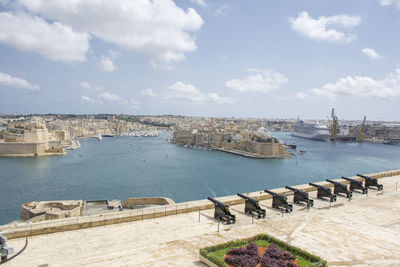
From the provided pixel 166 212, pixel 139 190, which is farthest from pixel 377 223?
pixel 139 190

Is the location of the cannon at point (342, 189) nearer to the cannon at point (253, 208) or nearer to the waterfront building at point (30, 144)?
the cannon at point (253, 208)

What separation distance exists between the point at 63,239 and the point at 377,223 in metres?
7.69

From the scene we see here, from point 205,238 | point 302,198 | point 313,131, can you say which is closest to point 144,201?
point 302,198

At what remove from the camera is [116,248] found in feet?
17.6

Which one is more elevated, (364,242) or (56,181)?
(364,242)

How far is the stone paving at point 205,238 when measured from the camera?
4941mm

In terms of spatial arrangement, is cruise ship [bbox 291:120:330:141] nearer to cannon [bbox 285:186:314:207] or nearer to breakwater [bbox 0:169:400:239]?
cannon [bbox 285:186:314:207]

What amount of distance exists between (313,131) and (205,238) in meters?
82.6

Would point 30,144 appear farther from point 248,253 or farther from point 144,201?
point 248,253

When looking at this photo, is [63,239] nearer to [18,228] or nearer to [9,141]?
[18,228]

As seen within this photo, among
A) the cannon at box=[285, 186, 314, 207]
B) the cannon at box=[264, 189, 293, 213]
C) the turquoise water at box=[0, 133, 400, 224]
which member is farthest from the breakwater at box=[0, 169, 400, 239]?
the turquoise water at box=[0, 133, 400, 224]

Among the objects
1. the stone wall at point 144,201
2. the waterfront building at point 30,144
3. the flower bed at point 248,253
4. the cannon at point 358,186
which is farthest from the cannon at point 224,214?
the waterfront building at point 30,144

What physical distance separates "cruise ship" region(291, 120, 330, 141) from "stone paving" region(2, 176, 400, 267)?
7495 cm

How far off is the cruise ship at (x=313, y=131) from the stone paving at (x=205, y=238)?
74945mm
